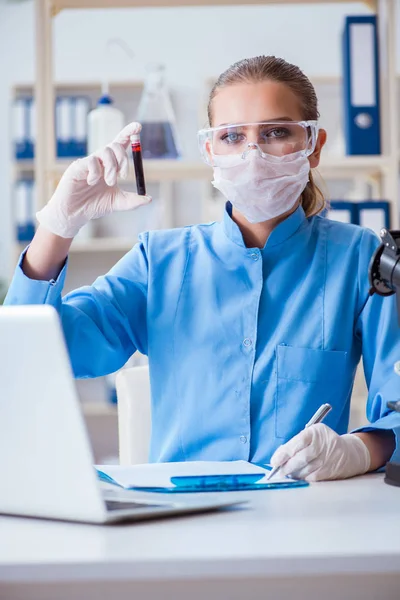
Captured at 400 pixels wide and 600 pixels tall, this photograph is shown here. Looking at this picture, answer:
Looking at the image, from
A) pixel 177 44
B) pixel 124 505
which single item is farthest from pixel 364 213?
pixel 177 44

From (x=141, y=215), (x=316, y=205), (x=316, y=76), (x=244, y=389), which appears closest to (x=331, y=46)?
(x=316, y=76)

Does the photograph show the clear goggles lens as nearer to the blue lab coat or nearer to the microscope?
the blue lab coat

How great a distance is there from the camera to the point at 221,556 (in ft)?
1.95

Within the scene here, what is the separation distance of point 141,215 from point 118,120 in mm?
2177

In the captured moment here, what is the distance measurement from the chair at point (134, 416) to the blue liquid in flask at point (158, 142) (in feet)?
3.91

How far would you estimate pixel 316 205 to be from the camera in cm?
147

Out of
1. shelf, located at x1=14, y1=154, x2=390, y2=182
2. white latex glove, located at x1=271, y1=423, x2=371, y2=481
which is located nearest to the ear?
white latex glove, located at x1=271, y1=423, x2=371, y2=481

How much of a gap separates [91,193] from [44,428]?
64 cm

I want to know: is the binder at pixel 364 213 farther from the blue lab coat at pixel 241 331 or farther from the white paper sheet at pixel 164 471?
the white paper sheet at pixel 164 471

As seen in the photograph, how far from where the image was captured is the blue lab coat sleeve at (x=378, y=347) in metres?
1.19

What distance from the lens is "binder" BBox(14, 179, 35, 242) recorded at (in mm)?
4157

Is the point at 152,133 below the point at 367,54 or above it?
below

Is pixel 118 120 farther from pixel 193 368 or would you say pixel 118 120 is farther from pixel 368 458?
pixel 368 458

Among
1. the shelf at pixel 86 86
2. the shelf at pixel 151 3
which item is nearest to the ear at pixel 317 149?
the shelf at pixel 151 3
